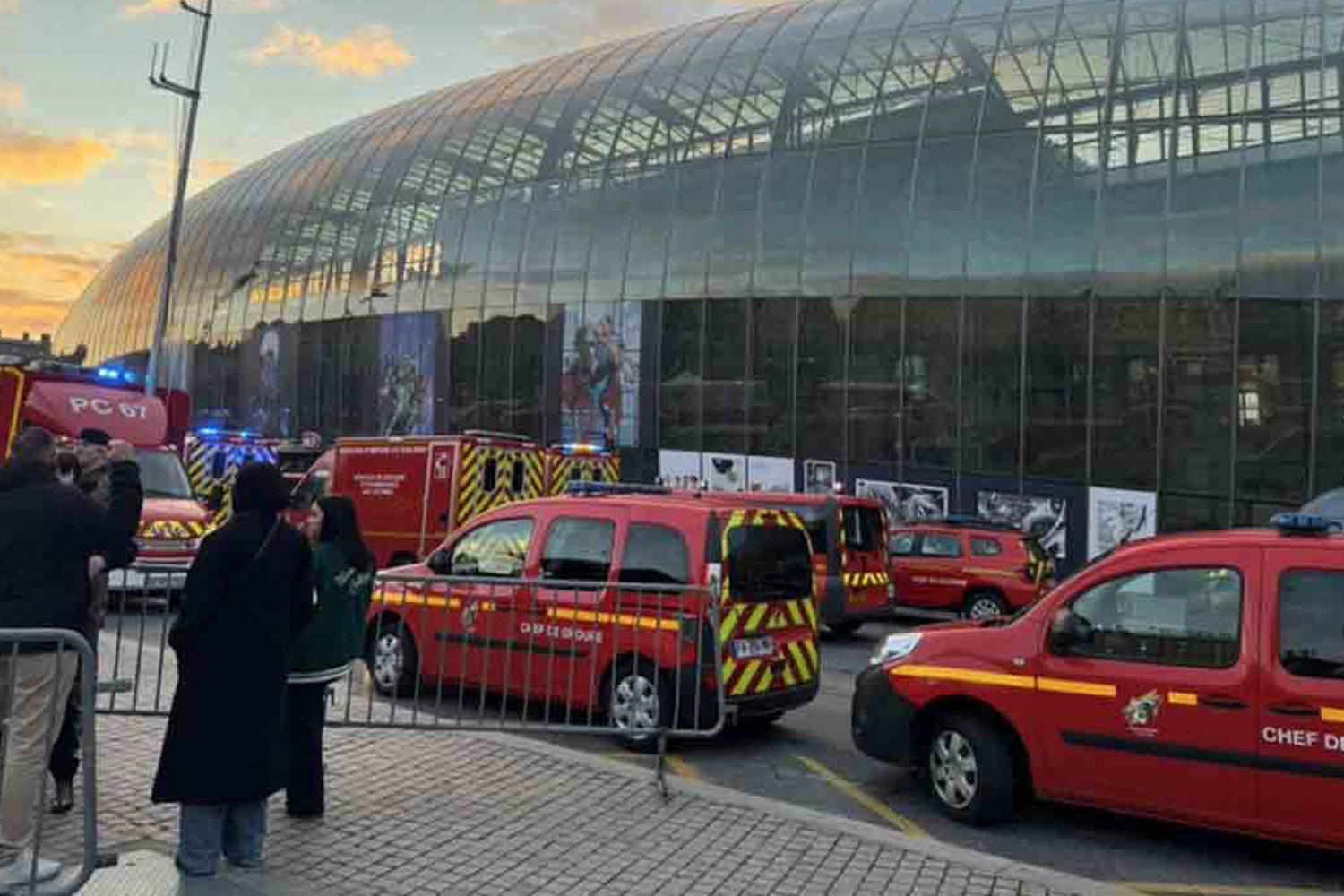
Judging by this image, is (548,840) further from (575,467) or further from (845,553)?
(575,467)

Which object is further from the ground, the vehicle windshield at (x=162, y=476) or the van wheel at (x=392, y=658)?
the vehicle windshield at (x=162, y=476)

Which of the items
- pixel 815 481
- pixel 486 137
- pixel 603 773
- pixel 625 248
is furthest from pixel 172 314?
pixel 603 773

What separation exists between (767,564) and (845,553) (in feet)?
22.4

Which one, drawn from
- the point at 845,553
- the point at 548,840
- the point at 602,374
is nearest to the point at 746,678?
the point at 548,840

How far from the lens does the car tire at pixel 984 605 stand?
1708 centimetres

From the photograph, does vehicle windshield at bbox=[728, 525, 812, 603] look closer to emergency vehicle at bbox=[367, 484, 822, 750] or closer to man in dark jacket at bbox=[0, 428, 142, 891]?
emergency vehicle at bbox=[367, 484, 822, 750]

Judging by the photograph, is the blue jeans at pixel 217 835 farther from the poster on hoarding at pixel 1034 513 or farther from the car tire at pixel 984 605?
the poster on hoarding at pixel 1034 513

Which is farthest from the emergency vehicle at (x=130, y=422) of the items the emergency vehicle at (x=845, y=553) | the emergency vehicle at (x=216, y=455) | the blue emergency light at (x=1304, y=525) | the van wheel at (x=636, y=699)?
the blue emergency light at (x=1304, y=525)

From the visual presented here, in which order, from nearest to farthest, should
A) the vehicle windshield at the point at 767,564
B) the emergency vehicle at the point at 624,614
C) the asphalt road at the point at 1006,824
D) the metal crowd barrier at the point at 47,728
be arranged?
the metal crowd barrier at the point at 47,728 → the asphalt road at the point at 1006,824 → the emergency vehicle at the point at 624,614 → the vehicle windshield at the point at 767,564

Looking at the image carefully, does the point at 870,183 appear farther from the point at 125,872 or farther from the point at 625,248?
the point at 125,872

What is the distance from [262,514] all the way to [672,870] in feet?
8.16

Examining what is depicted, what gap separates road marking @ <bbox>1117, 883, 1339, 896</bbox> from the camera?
215 inches

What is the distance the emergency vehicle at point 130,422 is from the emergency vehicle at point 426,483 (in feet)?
7.59

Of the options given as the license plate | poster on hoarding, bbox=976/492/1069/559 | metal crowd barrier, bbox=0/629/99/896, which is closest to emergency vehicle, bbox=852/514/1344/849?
the license plate
